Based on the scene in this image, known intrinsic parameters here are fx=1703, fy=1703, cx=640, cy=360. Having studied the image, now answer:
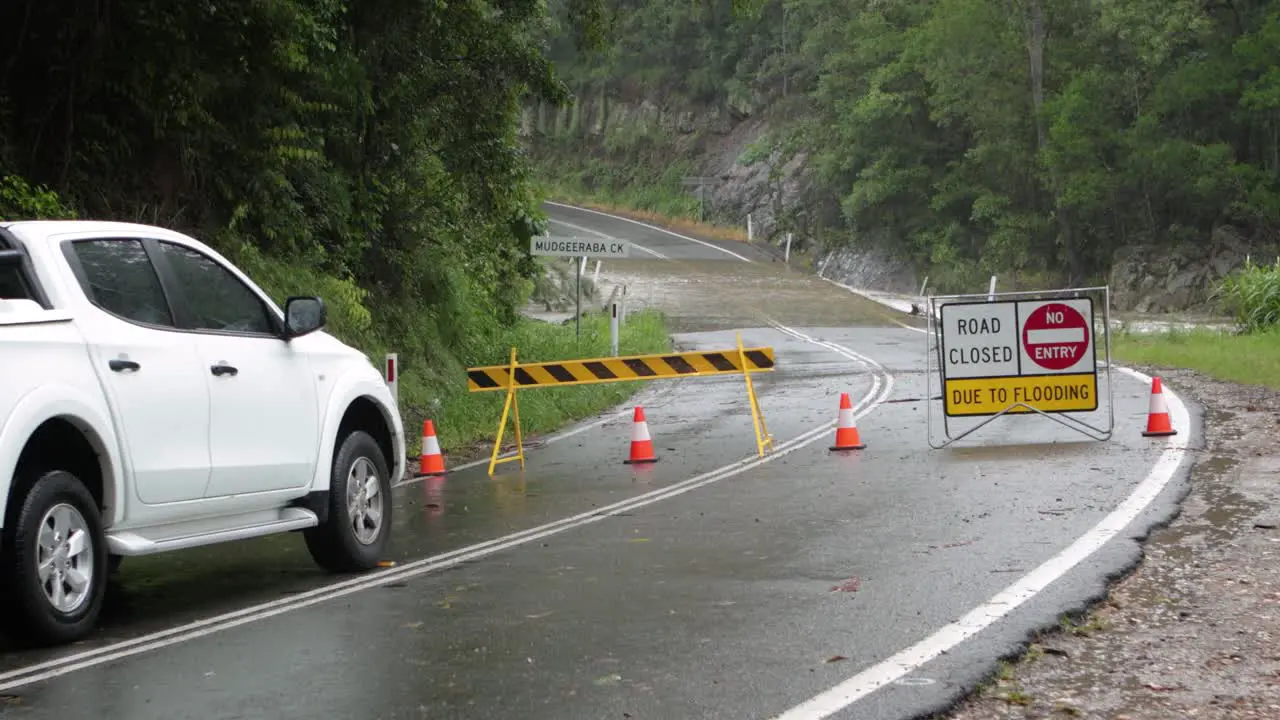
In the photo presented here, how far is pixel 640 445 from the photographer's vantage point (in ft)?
53.1

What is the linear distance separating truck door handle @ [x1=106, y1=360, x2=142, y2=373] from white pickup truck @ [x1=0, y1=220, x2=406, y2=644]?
0.03 feet

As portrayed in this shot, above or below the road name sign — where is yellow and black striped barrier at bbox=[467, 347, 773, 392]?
below

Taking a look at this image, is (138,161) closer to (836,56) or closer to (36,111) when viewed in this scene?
(36,111)

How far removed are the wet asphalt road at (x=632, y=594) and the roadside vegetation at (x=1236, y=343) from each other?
32.4 feet

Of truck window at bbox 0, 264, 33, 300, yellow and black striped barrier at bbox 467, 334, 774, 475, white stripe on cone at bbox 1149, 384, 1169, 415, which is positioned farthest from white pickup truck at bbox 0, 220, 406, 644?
white stripe on cone at bbox 1149, 384, 1169, 415

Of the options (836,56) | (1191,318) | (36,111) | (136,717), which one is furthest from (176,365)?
(836,56)

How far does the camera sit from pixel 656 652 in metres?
7.21

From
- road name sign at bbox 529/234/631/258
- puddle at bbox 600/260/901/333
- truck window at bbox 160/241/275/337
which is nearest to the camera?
truck window at bbox 160/241/275/337

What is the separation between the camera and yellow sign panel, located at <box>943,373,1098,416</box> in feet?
54.1

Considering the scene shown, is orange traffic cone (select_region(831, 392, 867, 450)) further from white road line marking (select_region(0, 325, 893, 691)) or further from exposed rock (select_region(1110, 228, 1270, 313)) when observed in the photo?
exposed rock (select_region(1110, 228, 1270, 313))

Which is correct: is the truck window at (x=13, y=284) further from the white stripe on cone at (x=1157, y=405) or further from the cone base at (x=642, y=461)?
the white stripe on cone at (x=1157, y=405)

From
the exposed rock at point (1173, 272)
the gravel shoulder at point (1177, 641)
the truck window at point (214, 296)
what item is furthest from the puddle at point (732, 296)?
the truck window at point (214, 296)

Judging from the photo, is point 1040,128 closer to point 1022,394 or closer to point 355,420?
point 1022,394

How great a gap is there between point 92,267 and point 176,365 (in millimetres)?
631
